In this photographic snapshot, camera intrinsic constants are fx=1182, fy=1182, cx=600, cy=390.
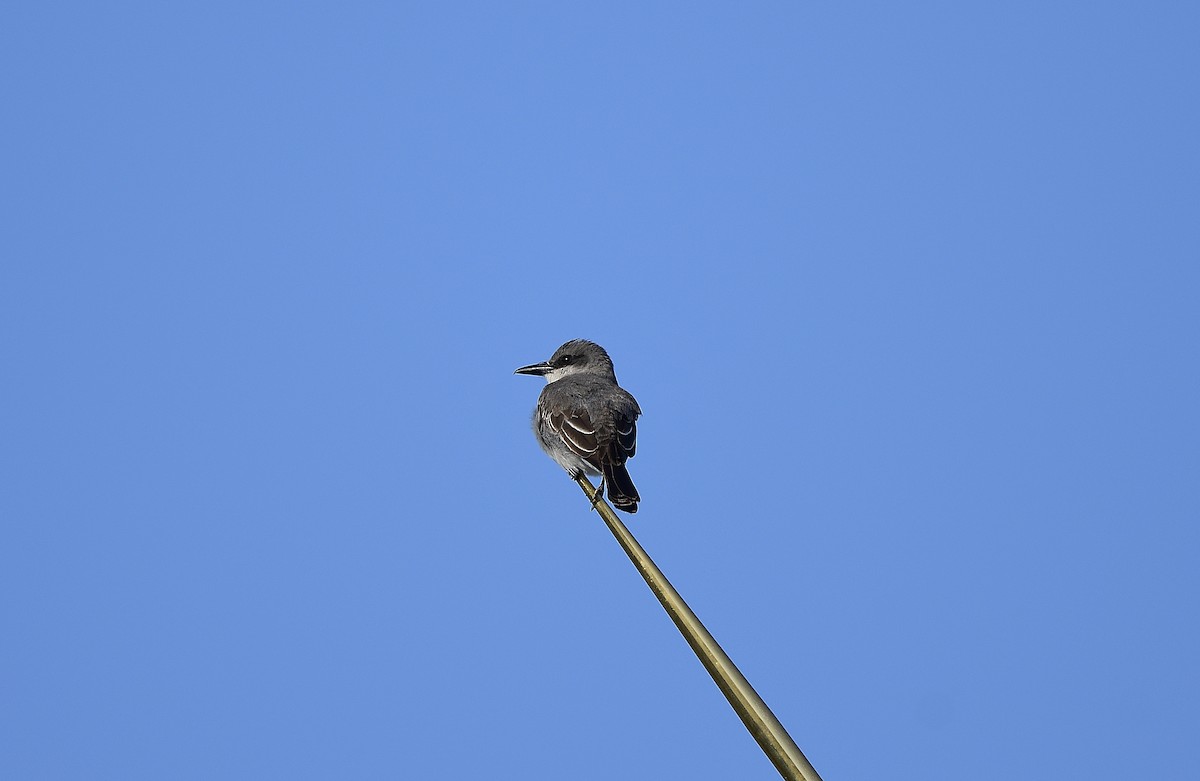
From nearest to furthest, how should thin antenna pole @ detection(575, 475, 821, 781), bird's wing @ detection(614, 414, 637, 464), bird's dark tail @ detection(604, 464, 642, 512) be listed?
thin antenna pole @ detection(575, 475, 821, 781) < bird's dark tail @ detection(604, 464, 642, 512) < bird's wing @ detection(614, 414, 637, 464)

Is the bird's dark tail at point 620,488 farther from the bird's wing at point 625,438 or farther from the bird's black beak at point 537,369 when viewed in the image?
the bird's black beak at point 537,369

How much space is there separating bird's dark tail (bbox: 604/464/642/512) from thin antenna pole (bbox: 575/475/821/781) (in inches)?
314

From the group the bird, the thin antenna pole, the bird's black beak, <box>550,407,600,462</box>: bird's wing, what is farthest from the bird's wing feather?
A: the thin antenna pole

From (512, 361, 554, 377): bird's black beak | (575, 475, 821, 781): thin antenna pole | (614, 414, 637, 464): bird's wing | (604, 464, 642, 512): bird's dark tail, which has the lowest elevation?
(575, 475, 821, 781): thin antenna pole

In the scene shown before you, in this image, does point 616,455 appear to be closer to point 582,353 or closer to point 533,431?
point 533,431

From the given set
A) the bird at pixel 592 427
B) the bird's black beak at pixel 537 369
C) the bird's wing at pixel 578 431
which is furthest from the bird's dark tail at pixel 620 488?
the bird's black beak at pixel 537 369

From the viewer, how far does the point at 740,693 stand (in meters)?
1.92

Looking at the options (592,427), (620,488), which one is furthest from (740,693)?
(592,427)

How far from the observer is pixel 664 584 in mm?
2324

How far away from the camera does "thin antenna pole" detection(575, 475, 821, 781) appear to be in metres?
1.81

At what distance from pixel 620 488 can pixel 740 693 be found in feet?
28.7

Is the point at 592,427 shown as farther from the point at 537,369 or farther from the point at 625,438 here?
the point at 537,369

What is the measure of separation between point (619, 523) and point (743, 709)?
1.15 metres

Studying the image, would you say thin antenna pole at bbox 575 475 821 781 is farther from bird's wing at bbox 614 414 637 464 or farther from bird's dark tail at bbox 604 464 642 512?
bird's wing at bbox 614 414 637 464
